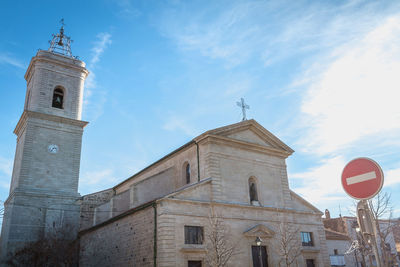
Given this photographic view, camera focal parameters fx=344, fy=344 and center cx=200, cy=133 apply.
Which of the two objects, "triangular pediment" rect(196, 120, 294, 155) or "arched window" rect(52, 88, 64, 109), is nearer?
"triangular pediment" rect(196, 120, 294, 155)

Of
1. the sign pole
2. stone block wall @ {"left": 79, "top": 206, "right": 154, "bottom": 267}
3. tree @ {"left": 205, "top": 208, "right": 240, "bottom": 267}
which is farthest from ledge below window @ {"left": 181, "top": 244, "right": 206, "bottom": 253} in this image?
the sign pole

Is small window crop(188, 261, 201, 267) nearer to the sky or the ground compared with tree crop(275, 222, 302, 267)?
nearer to the ground

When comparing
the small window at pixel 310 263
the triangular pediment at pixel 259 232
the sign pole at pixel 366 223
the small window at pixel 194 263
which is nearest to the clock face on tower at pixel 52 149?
the small window at pixel 194 263

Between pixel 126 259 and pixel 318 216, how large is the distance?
48.0 feet

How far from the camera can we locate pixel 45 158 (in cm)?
2855

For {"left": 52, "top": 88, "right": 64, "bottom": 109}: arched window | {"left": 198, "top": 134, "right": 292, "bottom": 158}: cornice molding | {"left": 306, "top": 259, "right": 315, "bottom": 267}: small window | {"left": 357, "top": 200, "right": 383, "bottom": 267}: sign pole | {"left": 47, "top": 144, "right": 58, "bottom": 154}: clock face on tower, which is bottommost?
{"left": 306, "top": 259, "right": 315, "bottom": 267}: small window

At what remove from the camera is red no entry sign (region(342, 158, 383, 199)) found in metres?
4.90

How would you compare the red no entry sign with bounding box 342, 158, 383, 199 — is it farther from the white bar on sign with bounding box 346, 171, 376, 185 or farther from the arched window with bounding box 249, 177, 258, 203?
the arched window with bounding box 249, 177, 258, 203

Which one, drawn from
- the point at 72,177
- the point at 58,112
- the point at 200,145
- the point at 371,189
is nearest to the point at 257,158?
the point at 200,145

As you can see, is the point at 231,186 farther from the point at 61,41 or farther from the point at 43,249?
the point at 61,41

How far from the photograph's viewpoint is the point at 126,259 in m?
21.1

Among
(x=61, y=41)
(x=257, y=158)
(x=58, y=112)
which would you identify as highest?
(x=61, y=41)

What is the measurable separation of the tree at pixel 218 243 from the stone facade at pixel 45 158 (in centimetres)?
1367

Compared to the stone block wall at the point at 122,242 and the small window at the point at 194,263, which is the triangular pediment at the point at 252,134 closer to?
the stone block wall at the point at 122,242
